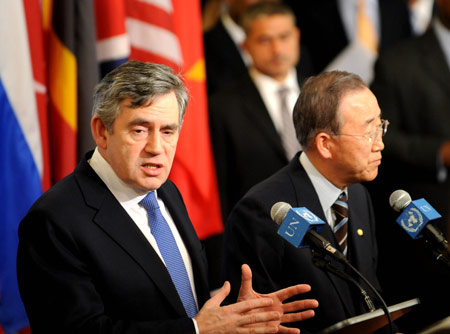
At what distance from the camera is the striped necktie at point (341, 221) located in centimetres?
297

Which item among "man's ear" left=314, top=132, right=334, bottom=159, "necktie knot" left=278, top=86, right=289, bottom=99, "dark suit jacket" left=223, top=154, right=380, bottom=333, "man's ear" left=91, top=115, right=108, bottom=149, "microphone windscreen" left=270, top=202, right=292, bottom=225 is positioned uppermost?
"necktie knot" left=278, top=86, right=289, bottom=99

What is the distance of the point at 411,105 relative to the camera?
4469mm

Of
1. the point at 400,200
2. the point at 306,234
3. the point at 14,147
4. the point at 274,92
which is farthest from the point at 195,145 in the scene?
the point at 306,234

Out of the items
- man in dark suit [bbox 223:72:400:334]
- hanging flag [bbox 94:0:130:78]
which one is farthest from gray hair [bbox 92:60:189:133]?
hanging flag [bbox 94:0:130:78]

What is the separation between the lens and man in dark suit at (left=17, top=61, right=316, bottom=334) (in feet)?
7.48

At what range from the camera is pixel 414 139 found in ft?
14.4

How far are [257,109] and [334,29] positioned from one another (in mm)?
1288

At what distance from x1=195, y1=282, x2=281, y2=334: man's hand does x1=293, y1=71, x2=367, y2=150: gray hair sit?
86 cm

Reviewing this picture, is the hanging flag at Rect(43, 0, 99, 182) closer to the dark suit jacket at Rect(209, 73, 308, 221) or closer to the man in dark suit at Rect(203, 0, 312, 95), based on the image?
the dark suit jacket at Rect(209, 73, 308, 221)

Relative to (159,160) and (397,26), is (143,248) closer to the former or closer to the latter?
(159,160)

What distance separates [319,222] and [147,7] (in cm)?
214

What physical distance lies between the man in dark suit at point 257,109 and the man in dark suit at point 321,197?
1.40 meters

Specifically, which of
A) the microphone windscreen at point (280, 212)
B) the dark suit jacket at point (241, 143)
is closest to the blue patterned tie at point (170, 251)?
the microphone windscreen at point (280, 212)

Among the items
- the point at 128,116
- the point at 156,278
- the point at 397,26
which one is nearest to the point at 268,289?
the point at 156,278
